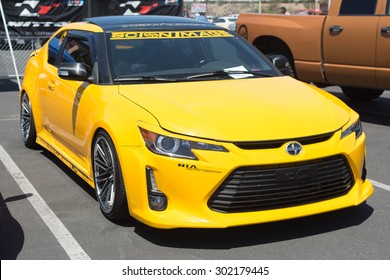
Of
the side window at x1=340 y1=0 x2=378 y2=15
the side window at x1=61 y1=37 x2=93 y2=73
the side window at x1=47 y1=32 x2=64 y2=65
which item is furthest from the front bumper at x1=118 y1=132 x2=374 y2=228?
the side window at x1=340 y1=0 x2=378 y2=15

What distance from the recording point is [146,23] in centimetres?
570

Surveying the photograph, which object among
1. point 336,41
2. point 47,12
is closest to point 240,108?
point 336,41

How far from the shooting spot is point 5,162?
258 inches

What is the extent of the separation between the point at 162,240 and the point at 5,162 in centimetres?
299

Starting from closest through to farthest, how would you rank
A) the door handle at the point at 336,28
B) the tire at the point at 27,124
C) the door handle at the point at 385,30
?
the tire at the point at 27,124 < the door handle at the point at 385,30 < the door handle at the point at 336,28

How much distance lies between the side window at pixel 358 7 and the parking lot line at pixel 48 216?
5.11 meters

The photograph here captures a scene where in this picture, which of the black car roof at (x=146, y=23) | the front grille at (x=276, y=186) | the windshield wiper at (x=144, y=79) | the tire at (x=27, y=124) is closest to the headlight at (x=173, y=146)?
the front grille at (x=276, y=186)

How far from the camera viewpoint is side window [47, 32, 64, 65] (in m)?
6.32

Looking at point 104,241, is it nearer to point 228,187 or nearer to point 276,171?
point 228,187

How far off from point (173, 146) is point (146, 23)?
2103mm

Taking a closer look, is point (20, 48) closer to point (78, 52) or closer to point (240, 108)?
point (78, 52)

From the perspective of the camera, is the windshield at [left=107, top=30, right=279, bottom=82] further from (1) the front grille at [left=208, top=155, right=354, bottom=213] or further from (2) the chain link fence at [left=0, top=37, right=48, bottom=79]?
(2) the chain link fence at [left=0, top=37, right=48, bottom=79]

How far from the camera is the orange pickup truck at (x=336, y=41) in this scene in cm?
804

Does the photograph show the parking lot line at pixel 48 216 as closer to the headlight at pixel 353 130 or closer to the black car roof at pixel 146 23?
the black car roof at pixel 146 23
